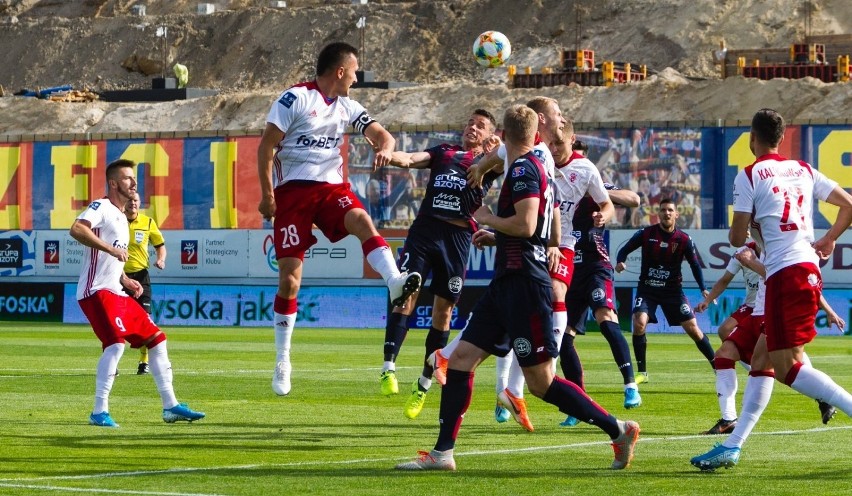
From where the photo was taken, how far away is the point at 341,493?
8320 millimetres

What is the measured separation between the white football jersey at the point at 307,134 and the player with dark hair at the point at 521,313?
8.63 feet

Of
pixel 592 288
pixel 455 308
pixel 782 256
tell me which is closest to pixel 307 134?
pixel 592 288

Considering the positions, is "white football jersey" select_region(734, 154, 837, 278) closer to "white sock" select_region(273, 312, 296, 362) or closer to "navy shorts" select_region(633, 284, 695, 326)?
"white sock" select_region(273, 312, 296, 362)

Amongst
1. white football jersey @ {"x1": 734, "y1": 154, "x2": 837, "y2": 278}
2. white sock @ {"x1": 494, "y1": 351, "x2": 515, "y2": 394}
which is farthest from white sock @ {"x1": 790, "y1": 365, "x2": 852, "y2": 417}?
white sock @ {"x1": 494, "y1": 351, "x2": 515, "y2": 394}

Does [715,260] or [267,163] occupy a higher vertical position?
[267,163]

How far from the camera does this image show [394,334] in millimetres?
13562

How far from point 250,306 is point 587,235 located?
22.0 meters

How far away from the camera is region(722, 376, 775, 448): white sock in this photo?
9.19 m

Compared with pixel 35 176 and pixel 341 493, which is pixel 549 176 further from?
pixel 35 176

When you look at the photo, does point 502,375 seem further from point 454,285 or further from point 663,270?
point 663,270

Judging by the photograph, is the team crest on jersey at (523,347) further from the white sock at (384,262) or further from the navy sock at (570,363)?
the navy sock at (570,363)

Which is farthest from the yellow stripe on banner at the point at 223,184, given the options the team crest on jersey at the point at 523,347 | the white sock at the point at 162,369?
the team crest on jersey at the point at 523,347

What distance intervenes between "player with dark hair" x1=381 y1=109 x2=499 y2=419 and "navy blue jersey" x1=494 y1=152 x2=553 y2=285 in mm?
4238

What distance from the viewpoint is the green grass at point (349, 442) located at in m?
8.69
